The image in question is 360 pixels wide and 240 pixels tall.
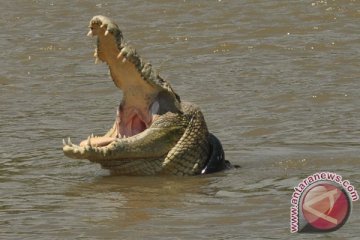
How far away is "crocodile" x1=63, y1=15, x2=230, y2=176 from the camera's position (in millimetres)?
7996

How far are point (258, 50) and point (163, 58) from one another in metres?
1.06

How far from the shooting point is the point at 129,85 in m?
8.21

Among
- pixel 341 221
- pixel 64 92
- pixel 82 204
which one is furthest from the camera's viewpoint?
pixel 64 92

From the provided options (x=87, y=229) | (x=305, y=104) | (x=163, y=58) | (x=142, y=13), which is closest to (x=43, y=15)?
(x=142, y=13)

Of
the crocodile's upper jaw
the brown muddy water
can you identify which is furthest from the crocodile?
the brown muddy water

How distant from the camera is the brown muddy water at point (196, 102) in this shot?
7.01 metres

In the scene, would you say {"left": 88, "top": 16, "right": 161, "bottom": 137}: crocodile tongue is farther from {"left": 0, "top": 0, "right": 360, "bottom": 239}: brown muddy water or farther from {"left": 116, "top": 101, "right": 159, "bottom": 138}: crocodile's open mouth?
{"left": 0, "top": 0, "right": 360, "bottom": 239}: brown muddy water

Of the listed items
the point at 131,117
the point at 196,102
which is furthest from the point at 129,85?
the point at 196,102

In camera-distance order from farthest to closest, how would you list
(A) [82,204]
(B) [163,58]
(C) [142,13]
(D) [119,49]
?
(C) [142,13], (B) [163,58], (D) [119,49], (A) [82,204]

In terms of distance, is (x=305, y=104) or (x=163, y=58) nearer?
(x=305, y=104)

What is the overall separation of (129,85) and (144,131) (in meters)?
0.33

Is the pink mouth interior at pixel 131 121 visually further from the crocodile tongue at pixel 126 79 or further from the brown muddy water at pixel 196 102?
the brown muddy water at pixel 196 102

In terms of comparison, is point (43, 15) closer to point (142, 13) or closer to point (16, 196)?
point (142, 13)

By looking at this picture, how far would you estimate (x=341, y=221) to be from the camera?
21.3 feet
